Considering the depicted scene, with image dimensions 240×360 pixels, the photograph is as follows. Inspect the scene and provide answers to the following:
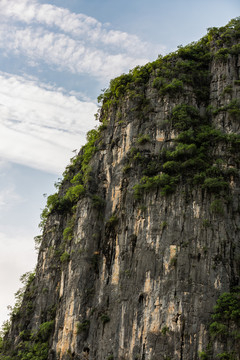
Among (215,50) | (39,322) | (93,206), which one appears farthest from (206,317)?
(215,50)

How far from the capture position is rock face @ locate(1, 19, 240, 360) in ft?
76.1

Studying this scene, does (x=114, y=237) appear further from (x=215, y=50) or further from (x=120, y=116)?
(x=215, y=50)

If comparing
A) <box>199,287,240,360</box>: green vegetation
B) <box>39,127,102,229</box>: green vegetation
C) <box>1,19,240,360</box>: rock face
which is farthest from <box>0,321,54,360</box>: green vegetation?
<box>199,287,240,360</box>: green vegetation

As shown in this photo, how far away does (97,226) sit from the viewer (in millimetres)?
30016

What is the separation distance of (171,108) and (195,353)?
633 inches

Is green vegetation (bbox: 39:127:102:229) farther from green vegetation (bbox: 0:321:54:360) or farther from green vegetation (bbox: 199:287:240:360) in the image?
green vegetation (bbox: 199:287:240:360)

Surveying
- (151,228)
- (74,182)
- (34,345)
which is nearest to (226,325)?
(151,228)

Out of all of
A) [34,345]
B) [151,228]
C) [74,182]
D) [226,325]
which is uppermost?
[74,182]

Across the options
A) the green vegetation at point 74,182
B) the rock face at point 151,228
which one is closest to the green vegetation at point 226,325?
the rock face at point 151,228

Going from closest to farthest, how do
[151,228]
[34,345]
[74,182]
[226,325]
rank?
[226,325] < [151,228] < [34,345] < [74,182]

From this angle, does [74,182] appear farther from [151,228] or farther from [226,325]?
[226,325]

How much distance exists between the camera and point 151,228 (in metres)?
26.1

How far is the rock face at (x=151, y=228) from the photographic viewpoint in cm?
2320

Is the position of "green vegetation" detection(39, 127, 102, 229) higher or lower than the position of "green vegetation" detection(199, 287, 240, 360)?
higher
